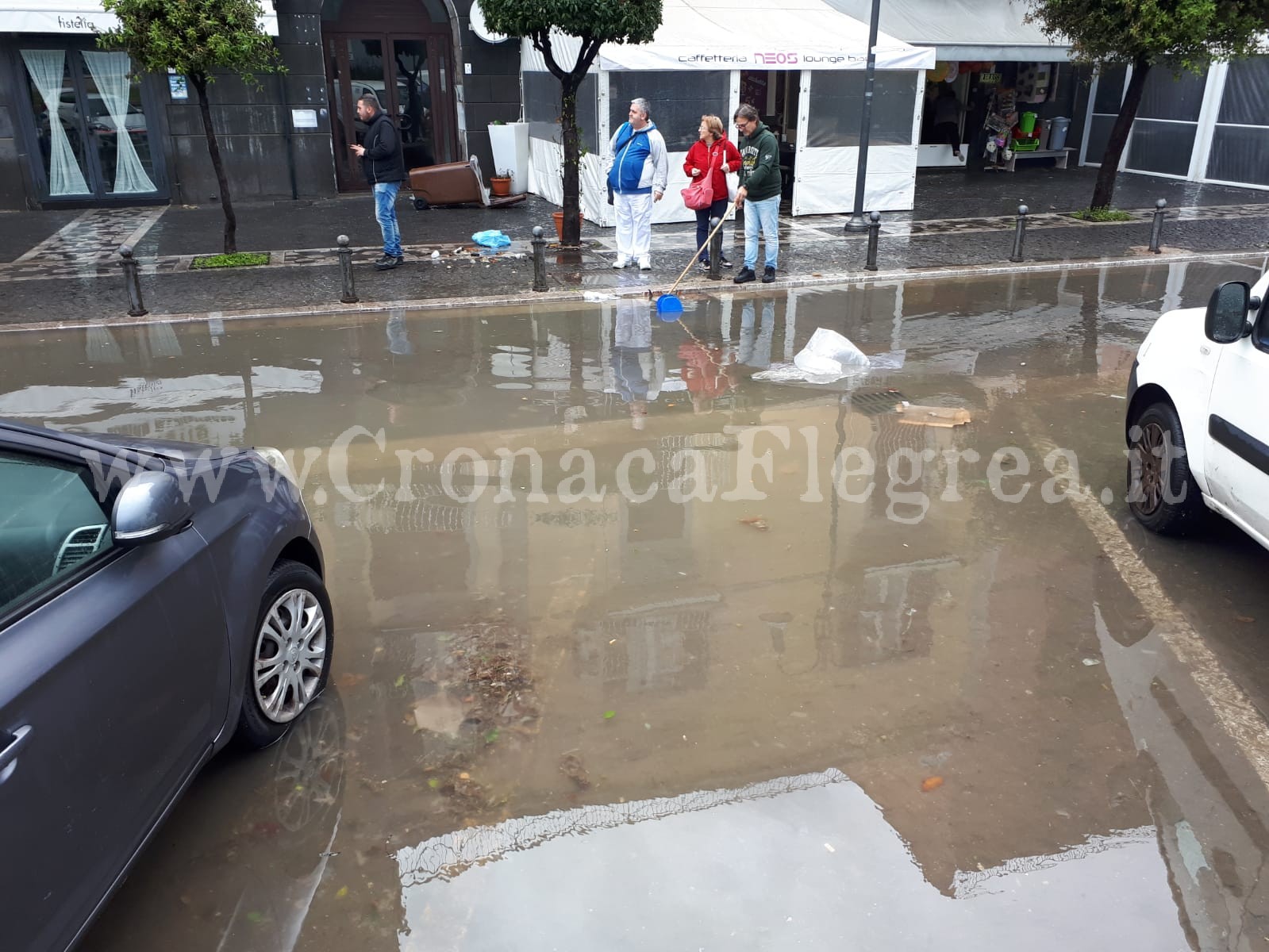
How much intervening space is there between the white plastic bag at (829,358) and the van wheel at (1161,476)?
3.13 metres

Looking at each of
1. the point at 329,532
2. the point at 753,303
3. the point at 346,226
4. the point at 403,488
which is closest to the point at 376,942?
the point at 329,532

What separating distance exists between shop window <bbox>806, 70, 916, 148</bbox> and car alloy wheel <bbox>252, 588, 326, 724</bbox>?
577 inches

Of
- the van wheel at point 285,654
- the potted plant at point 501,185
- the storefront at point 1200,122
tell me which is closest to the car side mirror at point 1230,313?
the van wheel at point 285,654

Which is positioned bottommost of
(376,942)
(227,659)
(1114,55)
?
(376,942)

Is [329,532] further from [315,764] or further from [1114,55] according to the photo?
[1114,55]

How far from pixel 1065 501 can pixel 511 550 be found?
3423 millimetres

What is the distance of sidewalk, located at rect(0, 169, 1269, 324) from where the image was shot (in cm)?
1184

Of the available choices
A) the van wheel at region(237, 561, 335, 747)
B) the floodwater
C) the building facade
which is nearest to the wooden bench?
the building facade

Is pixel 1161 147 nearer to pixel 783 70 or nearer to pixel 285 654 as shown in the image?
pixel 783 70

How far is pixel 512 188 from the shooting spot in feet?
64.6

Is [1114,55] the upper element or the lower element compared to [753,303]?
upper

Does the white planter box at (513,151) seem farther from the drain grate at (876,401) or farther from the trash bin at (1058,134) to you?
the trash bin at (1058,134)

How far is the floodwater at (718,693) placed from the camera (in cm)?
333

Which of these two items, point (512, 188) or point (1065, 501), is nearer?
point (1065, 501)
